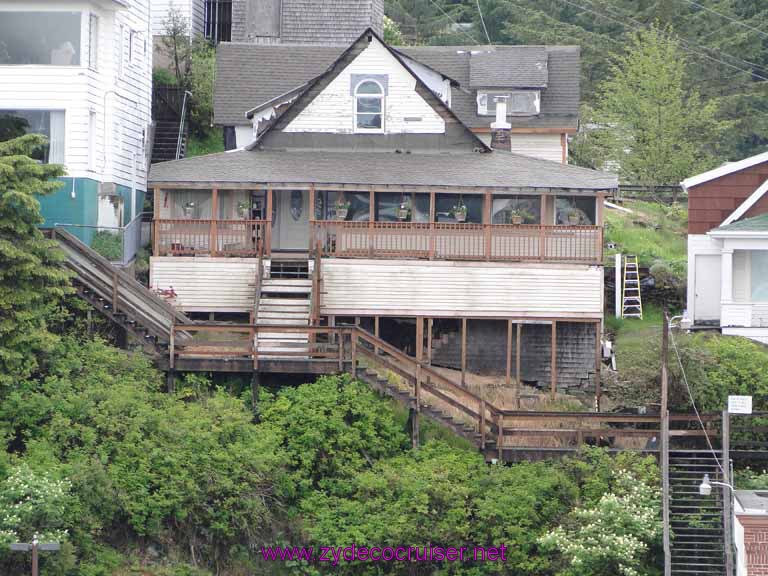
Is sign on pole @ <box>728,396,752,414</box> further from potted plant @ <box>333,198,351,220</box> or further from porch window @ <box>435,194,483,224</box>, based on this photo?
potted plant @ <box>333,198,351,220</box>

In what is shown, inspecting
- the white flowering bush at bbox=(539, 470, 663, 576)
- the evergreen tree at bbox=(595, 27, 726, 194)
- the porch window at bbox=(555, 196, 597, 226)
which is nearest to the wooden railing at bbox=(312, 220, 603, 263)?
the porch window at bbox=(555, 196, 597, 226)

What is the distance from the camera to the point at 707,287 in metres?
42.8

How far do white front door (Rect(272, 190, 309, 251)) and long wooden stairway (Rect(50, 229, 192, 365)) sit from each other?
476cm

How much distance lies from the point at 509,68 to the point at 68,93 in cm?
1267

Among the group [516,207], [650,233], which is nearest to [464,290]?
[516,207]

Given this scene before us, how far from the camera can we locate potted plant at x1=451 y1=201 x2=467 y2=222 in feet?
133

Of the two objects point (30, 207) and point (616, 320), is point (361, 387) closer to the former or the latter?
point (30, 207)

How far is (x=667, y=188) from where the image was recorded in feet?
189

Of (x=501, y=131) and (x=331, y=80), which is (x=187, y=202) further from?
(x=501, y=131)

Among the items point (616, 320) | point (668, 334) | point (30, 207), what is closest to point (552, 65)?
point (616, 320)

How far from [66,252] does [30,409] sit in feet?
17.3

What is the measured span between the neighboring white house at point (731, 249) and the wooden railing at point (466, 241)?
3554 millimetres

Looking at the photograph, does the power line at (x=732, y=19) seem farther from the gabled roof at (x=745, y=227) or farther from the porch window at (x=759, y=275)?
the porch window at (x=759, y=275)

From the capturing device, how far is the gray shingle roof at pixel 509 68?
4825cm
